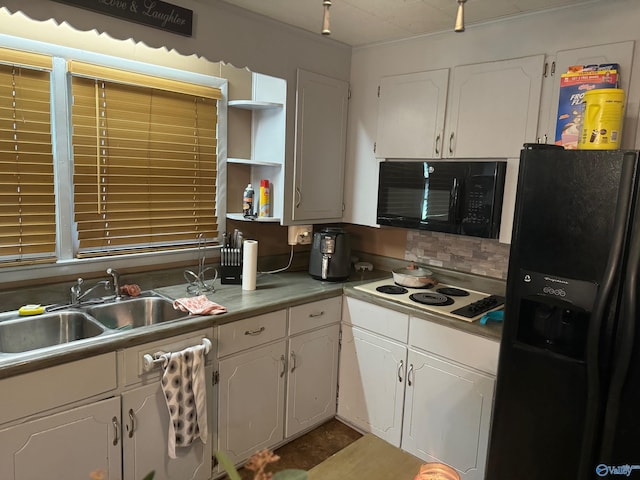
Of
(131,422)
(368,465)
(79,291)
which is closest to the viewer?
(368,465)

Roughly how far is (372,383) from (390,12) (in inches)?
76.1

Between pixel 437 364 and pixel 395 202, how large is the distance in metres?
0.94

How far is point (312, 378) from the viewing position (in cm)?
259

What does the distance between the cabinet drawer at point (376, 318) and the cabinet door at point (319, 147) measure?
23.6 inches

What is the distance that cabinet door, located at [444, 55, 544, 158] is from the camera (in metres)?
2.12

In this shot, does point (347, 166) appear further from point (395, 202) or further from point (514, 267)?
point (514, 267)

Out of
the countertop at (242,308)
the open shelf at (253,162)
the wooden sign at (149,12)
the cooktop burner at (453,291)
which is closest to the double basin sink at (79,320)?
the countertop at (242,308)

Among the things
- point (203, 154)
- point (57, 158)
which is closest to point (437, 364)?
point (203, 154)

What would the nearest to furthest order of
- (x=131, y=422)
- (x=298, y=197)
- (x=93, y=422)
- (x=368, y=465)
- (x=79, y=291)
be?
(x=368, y=465)
(x=93, y=422)
(x=131, y=422)
(x=79, y=291)
(x=298, y=197)

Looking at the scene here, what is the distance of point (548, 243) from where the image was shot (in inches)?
64.1

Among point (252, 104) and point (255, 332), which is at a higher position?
point (252, 104)

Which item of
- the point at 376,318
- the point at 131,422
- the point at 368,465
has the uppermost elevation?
the point at 376,318

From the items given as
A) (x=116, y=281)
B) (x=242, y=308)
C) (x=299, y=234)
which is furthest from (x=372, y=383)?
(x=116, y=281)

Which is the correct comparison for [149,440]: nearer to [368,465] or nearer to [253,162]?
[368,465]
